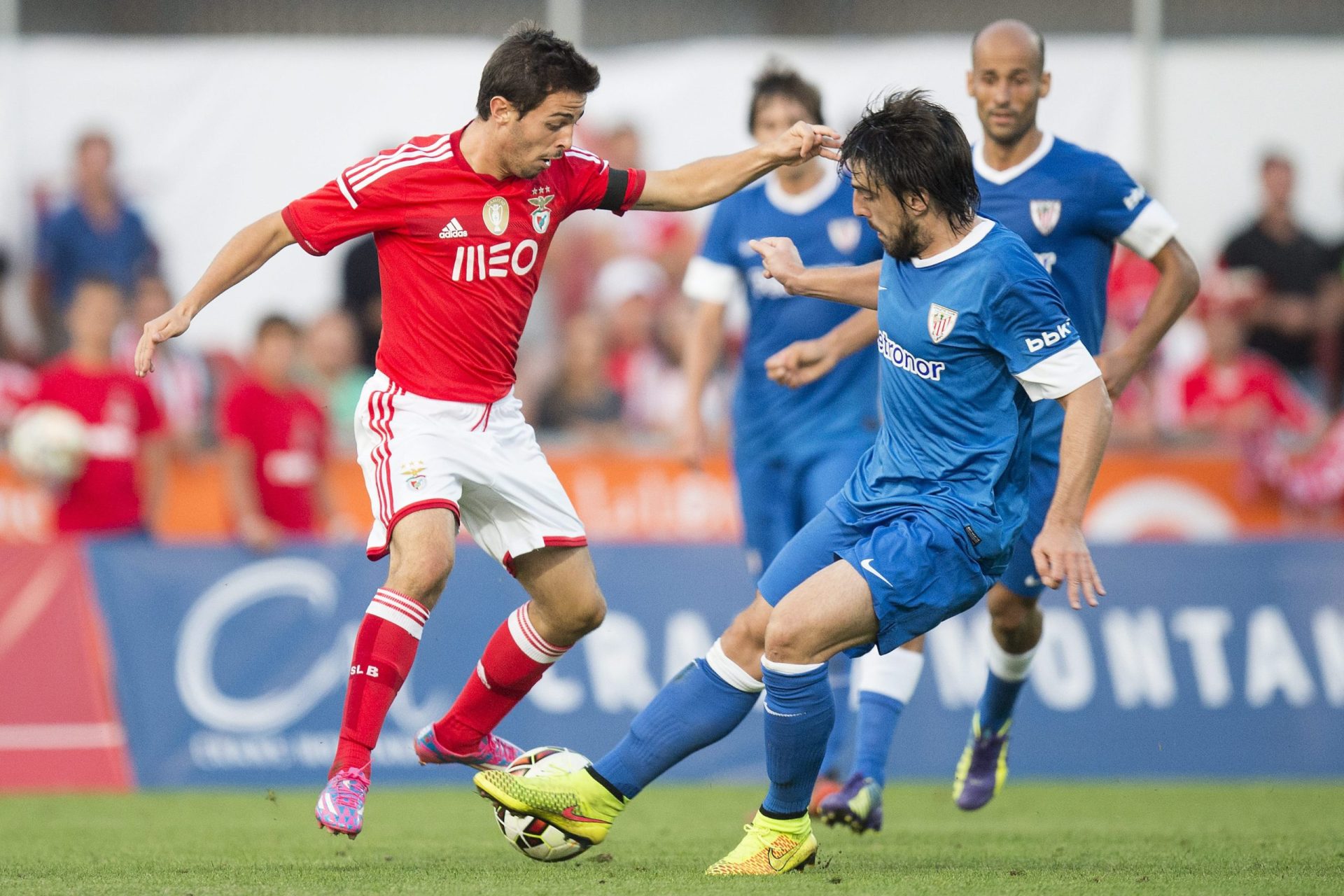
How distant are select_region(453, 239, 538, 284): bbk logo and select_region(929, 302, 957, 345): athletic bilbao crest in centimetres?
Result: 148

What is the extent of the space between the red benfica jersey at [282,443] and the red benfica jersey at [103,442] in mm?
547

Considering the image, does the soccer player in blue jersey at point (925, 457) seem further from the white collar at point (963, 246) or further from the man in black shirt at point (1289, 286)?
the man in black shirt at point (1289, 286)

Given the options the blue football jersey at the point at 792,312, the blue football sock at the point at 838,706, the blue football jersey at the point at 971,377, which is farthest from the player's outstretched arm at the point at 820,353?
the blue football sock at the point at 838,706

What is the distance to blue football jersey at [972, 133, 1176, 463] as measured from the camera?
6.65 meters

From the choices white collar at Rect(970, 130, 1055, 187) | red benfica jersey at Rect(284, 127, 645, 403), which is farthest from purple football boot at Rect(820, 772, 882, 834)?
white collar at Rect(970, 130, 1055, 187)

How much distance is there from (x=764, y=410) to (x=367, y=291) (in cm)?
568

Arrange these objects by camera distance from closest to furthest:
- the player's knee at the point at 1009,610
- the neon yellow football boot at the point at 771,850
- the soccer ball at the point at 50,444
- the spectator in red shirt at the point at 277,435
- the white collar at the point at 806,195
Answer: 1. the neon yellow football boot at the point at 771,850
2. the player's knee at the point at 1009,610
3. the white collar at the point at 806,195
4. the soccer ball at the point at 50,444
5. the spectator in red shirt at the point at 277,435

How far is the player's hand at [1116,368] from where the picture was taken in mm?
6535

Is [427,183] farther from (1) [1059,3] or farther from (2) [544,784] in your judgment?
(1) [1059,3]

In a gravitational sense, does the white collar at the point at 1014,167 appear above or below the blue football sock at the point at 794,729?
above

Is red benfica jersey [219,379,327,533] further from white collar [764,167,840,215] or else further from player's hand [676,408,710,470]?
white collar [764,167,840,215]

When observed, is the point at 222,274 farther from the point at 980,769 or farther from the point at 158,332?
the point at 980,769

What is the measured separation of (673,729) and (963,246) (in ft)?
5.89

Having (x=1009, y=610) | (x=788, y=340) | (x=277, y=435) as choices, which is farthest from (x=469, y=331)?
(x=277, y=435)
